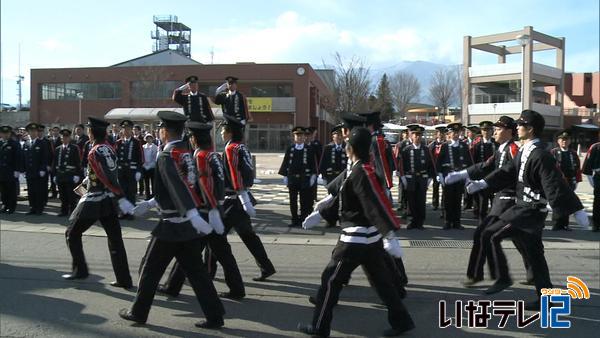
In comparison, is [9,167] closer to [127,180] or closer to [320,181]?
[127,180]

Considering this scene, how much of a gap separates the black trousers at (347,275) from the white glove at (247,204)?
1.89 metres

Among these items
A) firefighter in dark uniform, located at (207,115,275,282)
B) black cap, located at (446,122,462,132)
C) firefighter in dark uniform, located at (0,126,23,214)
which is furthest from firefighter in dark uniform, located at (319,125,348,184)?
firefighter in dark uniform, located at (0,126,23,214)

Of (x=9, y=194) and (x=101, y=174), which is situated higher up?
(x=101, y=174)

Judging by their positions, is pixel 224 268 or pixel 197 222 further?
pixel 224 268

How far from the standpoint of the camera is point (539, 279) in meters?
5.69

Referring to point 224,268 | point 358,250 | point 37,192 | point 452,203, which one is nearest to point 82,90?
point 37,192

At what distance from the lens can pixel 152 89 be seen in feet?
164

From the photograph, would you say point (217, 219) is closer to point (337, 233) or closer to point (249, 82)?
point (337, 233)

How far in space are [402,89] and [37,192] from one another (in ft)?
218

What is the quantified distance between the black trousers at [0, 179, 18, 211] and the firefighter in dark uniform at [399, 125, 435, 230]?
9.43 m

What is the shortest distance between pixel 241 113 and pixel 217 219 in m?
5.43

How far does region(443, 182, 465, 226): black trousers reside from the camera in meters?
11.0

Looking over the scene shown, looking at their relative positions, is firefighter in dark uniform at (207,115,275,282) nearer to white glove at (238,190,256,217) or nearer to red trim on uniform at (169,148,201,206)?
white glove at (238,190,256,217)

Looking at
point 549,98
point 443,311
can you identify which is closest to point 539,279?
point 443,311
